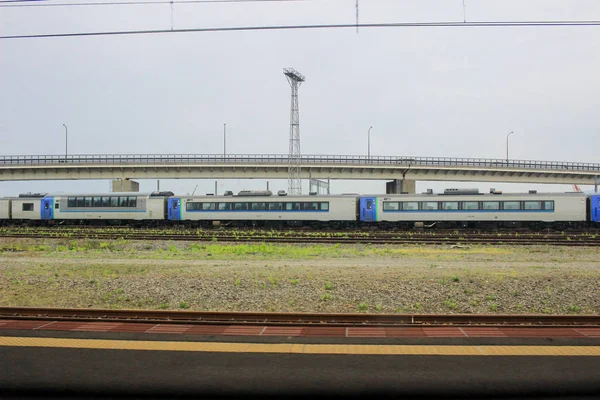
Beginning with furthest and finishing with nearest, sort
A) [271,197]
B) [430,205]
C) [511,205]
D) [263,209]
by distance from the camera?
1. [263,209]
2. [271,197]
3. [430,205]
4. [511,205]

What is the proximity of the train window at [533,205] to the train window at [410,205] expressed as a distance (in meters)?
7.87

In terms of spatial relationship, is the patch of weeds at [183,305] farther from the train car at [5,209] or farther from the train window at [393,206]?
the train car at [5,209]

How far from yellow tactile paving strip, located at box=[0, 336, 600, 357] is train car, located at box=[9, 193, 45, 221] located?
38.6 metres

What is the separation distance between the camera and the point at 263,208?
38.7m

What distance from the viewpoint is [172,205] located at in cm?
4031

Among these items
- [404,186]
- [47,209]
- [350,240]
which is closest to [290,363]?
[350,240]

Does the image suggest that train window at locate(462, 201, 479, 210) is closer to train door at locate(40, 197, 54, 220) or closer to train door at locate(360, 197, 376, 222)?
train door at locate(360, 197, 376, 222)

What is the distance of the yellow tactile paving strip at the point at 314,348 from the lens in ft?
24.6

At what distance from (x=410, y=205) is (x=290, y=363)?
3051cm

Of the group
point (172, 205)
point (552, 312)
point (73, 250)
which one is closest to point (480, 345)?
point (552, 312)

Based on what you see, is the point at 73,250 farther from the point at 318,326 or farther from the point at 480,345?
the point at 480,345

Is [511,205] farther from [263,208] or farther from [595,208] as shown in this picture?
[263,208]

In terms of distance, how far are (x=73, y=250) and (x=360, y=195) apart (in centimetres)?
2152

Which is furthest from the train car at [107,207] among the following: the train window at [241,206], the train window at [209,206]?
the train window at [241,206]
